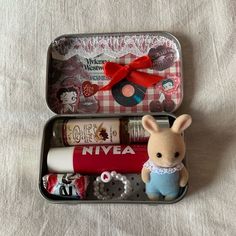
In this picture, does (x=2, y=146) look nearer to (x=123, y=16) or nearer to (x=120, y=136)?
(x=120, y=136)

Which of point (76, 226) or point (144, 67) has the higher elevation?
point (144, 67)

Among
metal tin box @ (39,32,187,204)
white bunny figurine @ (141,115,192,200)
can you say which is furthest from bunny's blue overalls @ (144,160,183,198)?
metal tin box @ (39,32,187,204)

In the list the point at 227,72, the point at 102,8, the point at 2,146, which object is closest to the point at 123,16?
the point at 102,8

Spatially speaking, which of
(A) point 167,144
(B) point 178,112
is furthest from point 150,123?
(B) point 178,112

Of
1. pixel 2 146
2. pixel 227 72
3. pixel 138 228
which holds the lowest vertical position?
pixel 138 228

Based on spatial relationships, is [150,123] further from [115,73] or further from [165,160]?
[115,73]

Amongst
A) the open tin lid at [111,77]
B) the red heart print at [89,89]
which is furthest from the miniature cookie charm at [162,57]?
the red heart print at [89,89]
